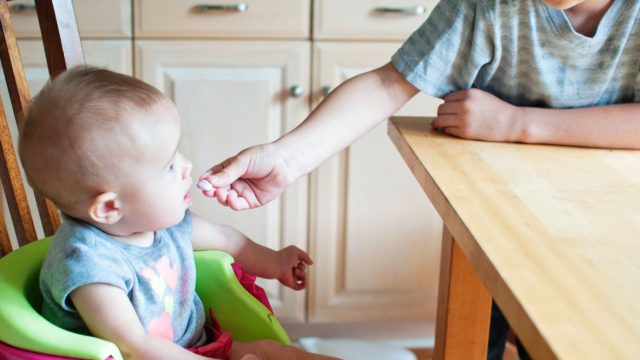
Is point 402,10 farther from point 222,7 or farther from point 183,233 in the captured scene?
point 183,233

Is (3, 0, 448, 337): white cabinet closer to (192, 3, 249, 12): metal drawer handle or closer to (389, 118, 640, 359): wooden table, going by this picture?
(192, 3, 249, 12): metal drawer handle

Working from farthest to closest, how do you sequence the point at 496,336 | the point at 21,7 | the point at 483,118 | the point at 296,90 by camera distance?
the point at 296,90
the point at 21,7
the point at 496,336
the point at 483,118

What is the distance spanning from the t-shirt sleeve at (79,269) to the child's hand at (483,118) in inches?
17.4

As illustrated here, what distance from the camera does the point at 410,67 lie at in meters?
1.05

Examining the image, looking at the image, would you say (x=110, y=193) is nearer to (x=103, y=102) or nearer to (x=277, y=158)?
(x=103, y=102)

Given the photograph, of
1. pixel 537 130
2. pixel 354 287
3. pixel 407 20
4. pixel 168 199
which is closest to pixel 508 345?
pixel 354 287

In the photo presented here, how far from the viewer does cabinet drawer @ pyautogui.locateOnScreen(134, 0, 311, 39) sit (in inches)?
67.7

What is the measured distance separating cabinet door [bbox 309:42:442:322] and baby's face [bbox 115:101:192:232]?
93 centimetres

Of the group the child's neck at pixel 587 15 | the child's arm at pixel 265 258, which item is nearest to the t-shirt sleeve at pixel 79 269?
the child's arm at pixel 265 258

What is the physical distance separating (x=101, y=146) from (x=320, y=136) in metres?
0.31

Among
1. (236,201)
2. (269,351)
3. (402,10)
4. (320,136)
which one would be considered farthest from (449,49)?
(402,10)

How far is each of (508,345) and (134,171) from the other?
1.30 m

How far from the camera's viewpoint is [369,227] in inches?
76.0

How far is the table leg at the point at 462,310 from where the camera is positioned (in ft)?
3.49
